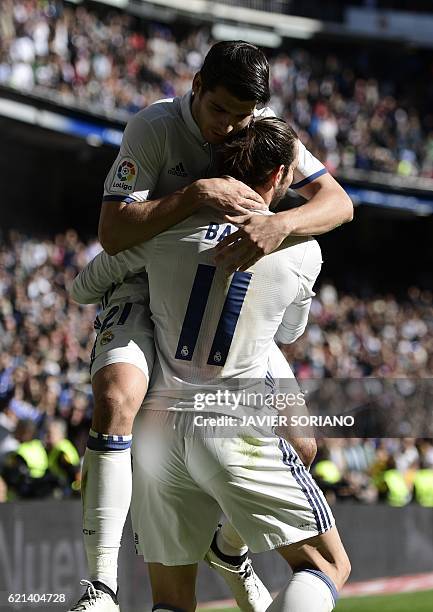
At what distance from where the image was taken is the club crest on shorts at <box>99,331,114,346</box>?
3.88 m

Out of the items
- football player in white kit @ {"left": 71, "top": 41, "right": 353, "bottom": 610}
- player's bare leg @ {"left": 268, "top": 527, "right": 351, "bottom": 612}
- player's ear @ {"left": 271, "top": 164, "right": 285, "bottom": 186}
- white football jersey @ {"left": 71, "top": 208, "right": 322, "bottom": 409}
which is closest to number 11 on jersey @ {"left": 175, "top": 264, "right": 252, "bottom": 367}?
white football jersey @ {"left": 71, "top": 208, "right": 322, "bottom": 409}

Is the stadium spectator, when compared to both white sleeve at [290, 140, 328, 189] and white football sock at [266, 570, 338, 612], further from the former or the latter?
white sleeve at [290, 140, 328, 189]

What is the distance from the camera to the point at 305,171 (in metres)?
4.05

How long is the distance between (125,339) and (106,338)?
10 cm

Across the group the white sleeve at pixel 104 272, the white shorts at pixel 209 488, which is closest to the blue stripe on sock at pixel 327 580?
the white shorts at pixel 209 488

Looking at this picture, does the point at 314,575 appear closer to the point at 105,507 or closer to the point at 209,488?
the point at 209,488

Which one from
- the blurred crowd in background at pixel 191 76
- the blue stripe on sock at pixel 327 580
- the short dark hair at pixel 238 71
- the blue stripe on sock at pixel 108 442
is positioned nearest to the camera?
the short dark hair at pixel 238 71

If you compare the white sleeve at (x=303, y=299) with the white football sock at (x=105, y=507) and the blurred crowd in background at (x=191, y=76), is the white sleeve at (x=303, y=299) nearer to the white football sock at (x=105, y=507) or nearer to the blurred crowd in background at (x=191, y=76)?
the white football sock at (x=105, y=507)

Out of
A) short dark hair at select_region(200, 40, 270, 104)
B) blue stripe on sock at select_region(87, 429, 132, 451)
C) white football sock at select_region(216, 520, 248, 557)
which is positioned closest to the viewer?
short dark hair at select_region(200, 40, 270, 104)

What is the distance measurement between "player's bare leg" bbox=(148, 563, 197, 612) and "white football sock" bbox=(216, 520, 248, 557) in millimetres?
526

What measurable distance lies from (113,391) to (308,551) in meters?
0.93

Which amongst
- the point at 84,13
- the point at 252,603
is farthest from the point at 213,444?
the point at 84,13

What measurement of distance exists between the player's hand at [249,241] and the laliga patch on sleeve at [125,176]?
36cm

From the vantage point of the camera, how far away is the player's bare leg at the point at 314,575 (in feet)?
12.3
